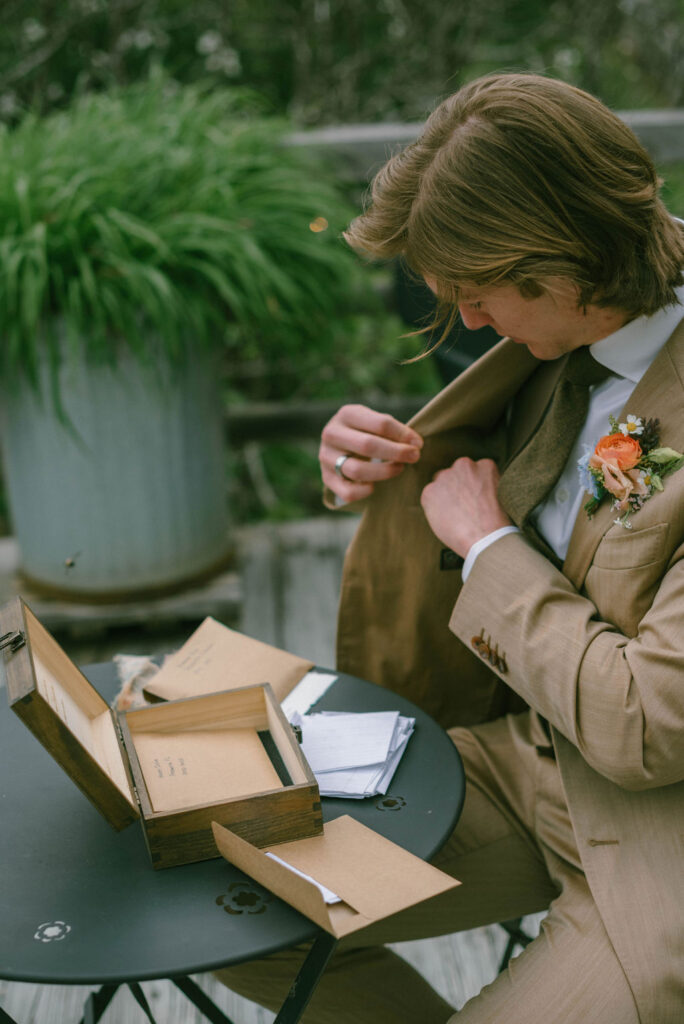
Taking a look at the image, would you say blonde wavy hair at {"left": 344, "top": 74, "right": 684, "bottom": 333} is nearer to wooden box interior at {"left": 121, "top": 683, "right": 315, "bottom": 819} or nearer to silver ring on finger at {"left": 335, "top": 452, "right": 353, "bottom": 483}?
silver ring on finger at {"left": 335, "top": 452, "right": 353, "bottom": 483}

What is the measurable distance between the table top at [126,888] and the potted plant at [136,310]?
132 centimetres

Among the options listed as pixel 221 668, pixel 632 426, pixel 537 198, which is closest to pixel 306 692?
pixel 221 668

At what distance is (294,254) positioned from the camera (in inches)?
104

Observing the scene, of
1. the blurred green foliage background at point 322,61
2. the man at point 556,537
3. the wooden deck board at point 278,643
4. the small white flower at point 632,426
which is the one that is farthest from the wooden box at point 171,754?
the blurred green foliage background at point 322,61

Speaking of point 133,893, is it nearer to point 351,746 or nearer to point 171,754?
point 171,754

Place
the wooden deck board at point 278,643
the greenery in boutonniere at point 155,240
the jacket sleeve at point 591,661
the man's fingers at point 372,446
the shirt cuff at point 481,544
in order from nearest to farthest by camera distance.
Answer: the jacket sleeve at point 591,661, the shirt cuff at point 481,544, the man's fingers at point 372,446, the wooden deck board at point 278,643, the greenery in boutonniere at point 155,240

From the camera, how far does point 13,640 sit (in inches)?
39.3

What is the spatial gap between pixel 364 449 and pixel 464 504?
0.54 feet

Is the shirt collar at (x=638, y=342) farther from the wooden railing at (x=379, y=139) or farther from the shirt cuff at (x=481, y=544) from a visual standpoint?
the wooden railing at (x=379, y=139)

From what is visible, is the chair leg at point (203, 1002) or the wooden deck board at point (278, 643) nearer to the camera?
the chair leg at point (203, 1002)

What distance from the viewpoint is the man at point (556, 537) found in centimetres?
105

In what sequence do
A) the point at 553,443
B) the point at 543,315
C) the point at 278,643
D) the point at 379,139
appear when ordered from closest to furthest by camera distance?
1. the point at 543,315
2. the point at 553,443
3. the point at 278,643
4. the point at 379,139

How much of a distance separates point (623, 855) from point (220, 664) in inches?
23.5

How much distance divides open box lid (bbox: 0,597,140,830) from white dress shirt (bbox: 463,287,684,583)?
0.51m
